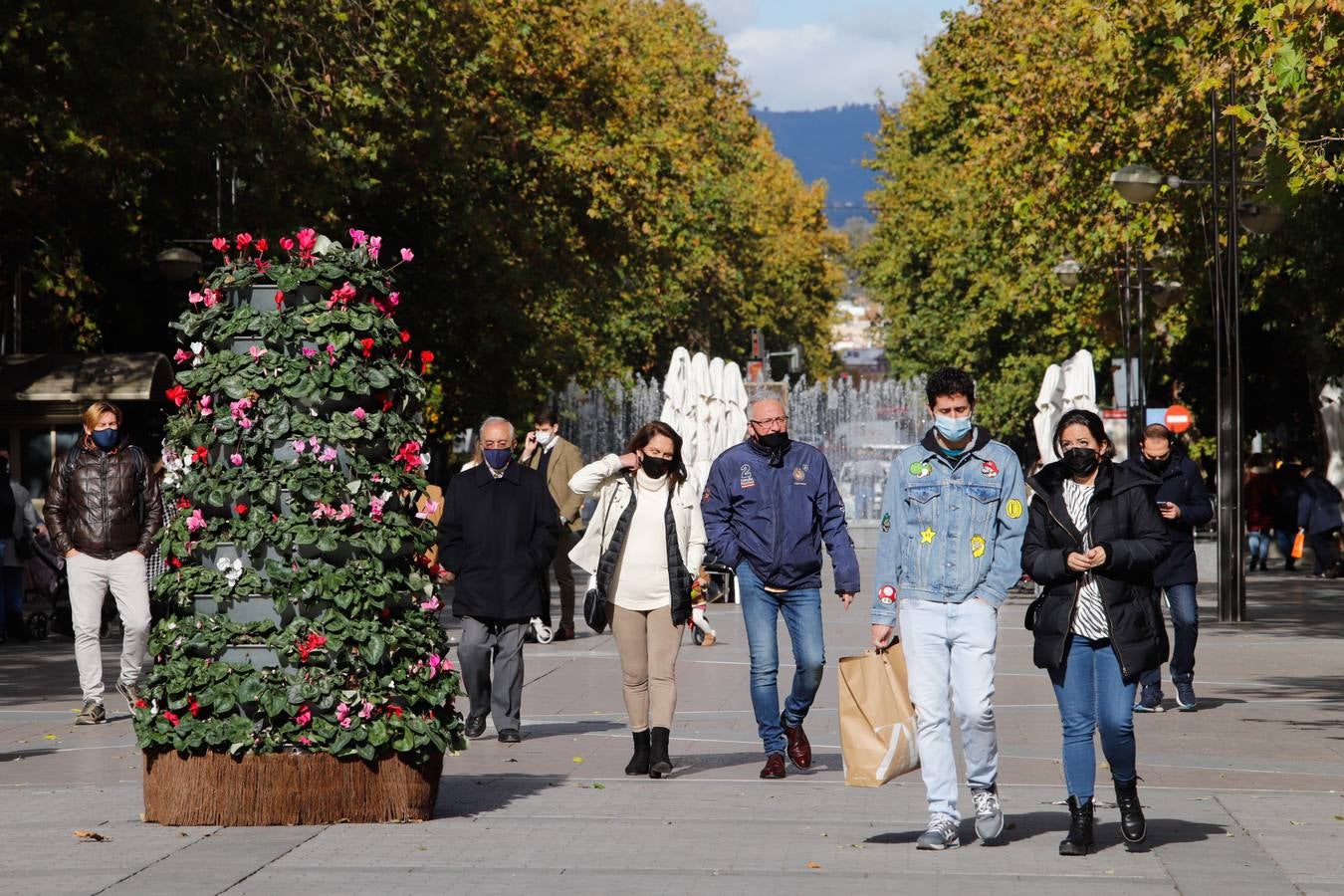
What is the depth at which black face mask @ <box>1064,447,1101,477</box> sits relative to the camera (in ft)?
26.5

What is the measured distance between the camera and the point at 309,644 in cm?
873

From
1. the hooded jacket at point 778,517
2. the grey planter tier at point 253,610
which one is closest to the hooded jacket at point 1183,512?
the hooded jacket at point 778,517

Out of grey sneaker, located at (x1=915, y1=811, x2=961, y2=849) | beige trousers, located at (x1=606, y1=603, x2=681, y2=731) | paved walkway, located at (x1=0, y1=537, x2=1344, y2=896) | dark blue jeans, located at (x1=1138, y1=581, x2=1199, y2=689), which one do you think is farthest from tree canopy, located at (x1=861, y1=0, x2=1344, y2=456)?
grey sneaker, located at (x1=915, y1=811, x2=961, y2=849)

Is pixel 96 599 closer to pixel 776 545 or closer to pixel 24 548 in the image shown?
pixel 776 545

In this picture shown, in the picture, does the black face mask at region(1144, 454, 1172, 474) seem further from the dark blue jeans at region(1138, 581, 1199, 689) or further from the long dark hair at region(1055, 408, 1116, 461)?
the long dark hair at region(1055, 408, 1116, 461)

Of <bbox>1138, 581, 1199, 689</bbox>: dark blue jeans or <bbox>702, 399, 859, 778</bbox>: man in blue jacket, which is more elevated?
<bbox>702, 399, 859, 778</bbox>: man in blue jacket

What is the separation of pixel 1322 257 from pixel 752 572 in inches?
706

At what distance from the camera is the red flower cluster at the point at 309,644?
28.6ft

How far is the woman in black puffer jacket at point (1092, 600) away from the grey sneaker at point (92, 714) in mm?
6760

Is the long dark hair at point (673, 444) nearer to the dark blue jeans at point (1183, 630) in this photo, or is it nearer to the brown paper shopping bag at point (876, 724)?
the brown paper shopping bag at point (876, 724)

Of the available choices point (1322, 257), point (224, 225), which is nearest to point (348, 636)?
point (224, 225)

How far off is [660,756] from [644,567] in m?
0.92

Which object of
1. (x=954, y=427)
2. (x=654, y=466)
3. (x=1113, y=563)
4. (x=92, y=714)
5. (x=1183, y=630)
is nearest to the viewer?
(x=1113, y=563)

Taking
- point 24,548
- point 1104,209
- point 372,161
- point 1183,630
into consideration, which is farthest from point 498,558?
point 1104,209
